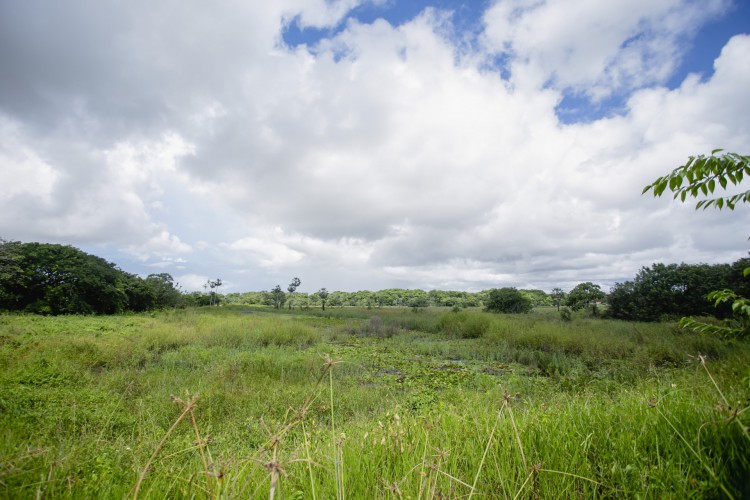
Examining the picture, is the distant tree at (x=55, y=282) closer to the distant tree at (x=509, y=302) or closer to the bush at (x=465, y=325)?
the bush at (x=465, y=325)

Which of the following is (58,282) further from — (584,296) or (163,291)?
(584,296)

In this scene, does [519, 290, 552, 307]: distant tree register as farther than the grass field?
Yes

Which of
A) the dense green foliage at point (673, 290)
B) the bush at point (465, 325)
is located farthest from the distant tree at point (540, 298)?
the bush at point (465, 325)

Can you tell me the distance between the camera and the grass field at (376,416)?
6.18ft

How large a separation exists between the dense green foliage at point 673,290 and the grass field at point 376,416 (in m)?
15.7

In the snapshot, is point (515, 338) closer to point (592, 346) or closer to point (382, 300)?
point (592, 346)

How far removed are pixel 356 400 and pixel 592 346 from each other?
1066cm

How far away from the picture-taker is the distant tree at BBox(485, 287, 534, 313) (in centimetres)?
3659

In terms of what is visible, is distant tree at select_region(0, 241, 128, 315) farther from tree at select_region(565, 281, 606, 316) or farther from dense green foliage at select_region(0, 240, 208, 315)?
tree at select_region(565, 281, 606, 316)

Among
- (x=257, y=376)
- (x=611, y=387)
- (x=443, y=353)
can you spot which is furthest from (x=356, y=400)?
(x=443, y=353)

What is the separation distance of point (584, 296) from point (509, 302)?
7.35m

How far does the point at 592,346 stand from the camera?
12.6 m

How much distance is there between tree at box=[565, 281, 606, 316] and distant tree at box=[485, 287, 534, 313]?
4.37 m

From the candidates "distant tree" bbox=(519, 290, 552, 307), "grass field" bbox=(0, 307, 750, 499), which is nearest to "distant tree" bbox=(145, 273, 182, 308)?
"grass field" bbox=(0, 307, 750, 499)
